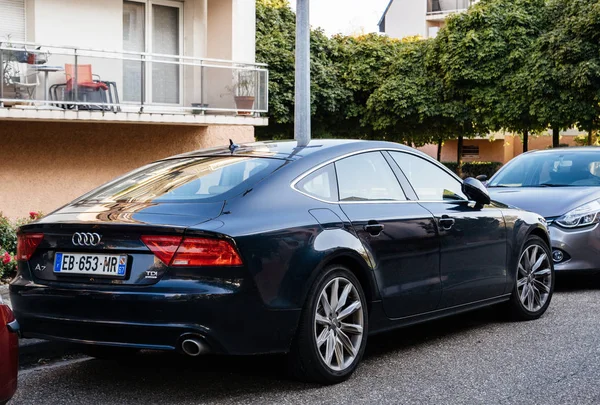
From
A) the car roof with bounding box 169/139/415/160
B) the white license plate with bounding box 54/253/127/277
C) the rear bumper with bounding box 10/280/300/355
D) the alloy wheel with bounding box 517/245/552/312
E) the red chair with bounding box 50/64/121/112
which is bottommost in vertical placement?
the alloy wheel with bounding box 517/245/552/312

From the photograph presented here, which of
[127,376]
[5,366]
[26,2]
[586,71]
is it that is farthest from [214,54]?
[5,366]

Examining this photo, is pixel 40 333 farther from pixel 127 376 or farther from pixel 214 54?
pixel 214 54

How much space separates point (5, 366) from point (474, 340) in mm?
4008

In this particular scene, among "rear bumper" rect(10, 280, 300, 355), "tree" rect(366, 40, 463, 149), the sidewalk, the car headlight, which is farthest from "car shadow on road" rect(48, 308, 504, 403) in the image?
"tree" rect(366, 40, 463, 149)

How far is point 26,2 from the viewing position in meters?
17.9

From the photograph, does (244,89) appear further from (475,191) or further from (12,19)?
(475,191)

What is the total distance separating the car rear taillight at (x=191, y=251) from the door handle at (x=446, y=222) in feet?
7.23

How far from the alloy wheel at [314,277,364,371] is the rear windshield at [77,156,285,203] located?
2.73 feet

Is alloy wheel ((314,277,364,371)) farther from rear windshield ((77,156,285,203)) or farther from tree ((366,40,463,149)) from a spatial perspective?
tree ((366,40,463,149))

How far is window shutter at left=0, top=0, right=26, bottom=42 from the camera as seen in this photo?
57.6 ft

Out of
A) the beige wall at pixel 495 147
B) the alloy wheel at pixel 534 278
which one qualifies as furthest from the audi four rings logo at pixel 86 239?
the beige wall at pixel 495 147

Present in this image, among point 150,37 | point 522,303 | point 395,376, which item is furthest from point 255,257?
point 150,37

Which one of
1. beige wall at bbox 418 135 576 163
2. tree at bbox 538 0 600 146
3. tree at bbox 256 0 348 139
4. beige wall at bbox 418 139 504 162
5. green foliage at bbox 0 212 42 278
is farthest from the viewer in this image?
beige wall at bbox 418 139 504 162

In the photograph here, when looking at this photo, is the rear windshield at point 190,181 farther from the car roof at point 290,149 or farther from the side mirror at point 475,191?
the side mirror at point 475,191
